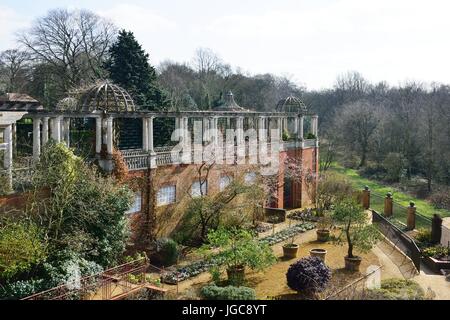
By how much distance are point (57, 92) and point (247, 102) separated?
31.9m

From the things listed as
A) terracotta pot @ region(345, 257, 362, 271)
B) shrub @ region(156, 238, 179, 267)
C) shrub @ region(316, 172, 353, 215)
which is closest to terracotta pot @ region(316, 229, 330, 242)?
terracotta pot @ region(345, 257, 362, 271)

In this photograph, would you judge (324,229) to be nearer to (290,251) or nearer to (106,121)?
(290,251)

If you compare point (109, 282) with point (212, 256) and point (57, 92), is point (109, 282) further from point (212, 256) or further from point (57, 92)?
point (57, 92)

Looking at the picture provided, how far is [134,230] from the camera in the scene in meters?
20.4

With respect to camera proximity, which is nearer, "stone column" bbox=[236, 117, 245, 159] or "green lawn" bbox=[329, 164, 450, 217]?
"stone column" bbox=[236, 117, 245, 159]

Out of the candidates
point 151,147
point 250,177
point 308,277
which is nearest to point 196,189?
point 151,147

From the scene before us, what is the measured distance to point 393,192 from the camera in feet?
147

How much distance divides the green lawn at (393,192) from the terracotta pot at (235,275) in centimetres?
2445

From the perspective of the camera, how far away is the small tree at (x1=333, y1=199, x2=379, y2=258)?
Result: 2009cm

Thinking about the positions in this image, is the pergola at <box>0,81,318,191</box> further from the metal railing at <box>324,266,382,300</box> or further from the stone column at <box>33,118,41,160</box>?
the metal railing at <box>324,266,382,300</box>

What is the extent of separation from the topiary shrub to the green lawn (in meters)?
23.6

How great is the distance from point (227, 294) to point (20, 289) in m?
6.47

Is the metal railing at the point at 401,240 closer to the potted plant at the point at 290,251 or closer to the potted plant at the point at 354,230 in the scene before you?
the potted plant at the point at 354,230

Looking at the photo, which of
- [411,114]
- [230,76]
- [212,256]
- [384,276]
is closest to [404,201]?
[411,114]
